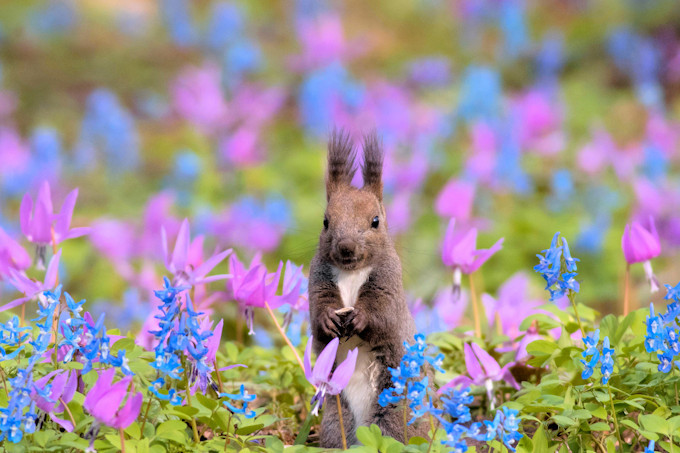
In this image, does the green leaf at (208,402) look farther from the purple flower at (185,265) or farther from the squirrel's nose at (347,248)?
the squirrel's nose at (347,248)

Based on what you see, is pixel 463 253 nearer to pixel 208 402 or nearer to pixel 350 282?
pixel 350 282

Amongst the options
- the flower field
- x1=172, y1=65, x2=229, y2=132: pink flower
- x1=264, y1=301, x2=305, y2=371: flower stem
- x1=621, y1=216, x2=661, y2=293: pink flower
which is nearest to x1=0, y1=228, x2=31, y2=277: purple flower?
the flower field

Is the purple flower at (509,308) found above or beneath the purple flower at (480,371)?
above

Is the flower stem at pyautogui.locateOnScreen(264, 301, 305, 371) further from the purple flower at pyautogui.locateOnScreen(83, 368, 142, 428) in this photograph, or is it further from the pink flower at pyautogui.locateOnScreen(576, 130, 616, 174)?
the pink flower at pyautogui.locateOnScreen(576, 130, 616, 174)

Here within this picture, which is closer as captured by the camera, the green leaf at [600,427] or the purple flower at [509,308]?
the green leaf at [600,427]

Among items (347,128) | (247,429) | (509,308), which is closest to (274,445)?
(247,429)

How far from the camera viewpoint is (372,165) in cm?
314

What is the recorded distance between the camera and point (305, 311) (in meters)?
3.41

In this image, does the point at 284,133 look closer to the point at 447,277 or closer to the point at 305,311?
the point at 447,277

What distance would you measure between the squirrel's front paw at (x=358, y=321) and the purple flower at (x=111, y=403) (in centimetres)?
85

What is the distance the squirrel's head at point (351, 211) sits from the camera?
2881mm

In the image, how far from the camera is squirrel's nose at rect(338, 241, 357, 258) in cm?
284

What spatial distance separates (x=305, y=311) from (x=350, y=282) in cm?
54

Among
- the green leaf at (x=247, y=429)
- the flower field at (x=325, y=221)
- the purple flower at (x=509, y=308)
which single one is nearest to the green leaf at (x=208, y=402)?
the flower field at (x=325, y=221)
